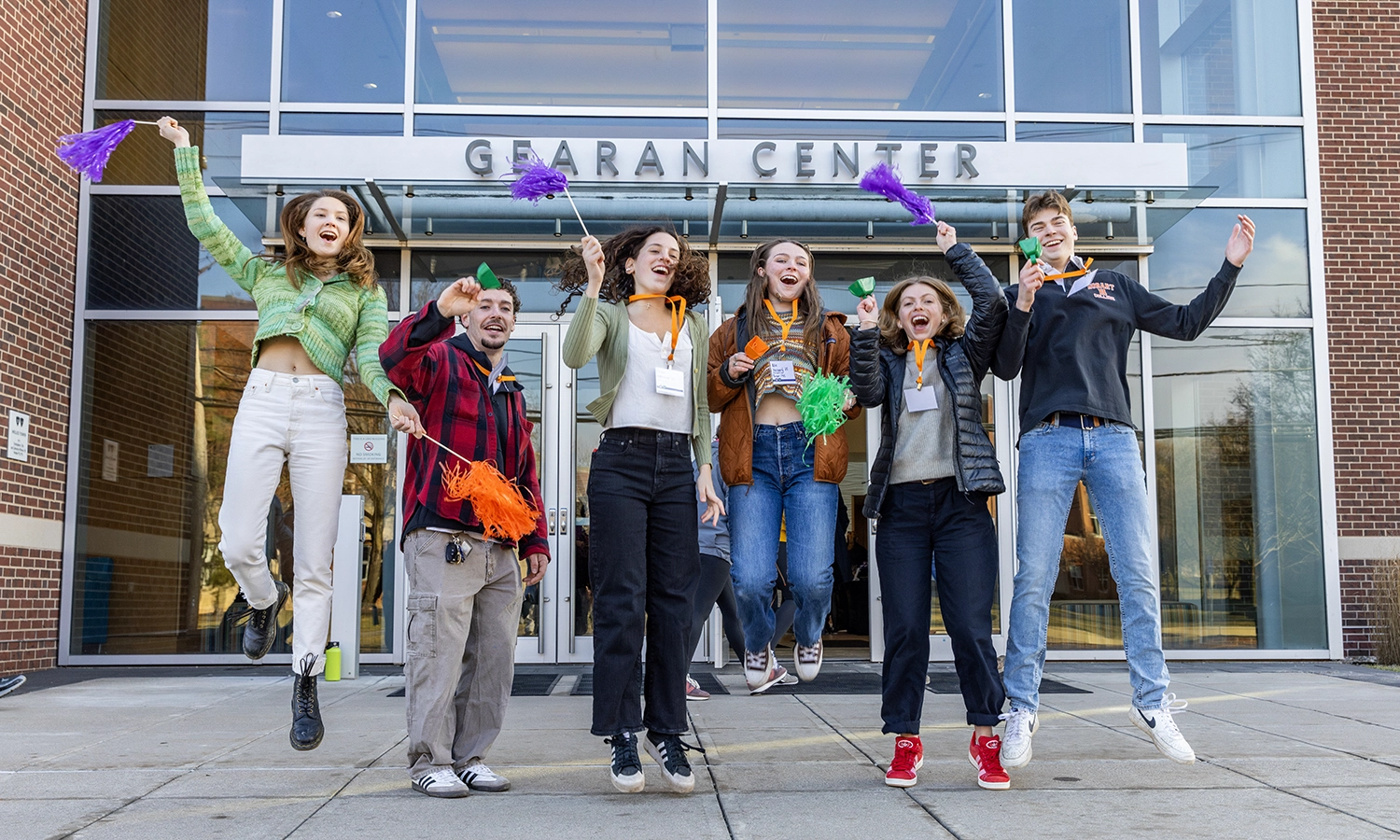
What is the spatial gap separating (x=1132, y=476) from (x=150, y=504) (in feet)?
24.8

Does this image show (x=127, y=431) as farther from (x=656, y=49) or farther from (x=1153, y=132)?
(x=1153, y=132)

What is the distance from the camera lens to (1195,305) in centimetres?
439

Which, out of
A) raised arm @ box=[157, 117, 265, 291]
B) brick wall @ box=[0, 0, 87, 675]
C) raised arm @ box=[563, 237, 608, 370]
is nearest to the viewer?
raised arm @ box=[563, 237, 608, 370]

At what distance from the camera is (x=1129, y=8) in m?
9.65

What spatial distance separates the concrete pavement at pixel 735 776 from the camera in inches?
132

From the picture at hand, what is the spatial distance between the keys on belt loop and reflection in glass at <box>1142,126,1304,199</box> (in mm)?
7714

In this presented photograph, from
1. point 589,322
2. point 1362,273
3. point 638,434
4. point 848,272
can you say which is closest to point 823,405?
point 638,434

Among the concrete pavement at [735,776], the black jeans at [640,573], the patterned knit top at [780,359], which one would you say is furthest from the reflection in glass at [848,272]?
the black jeans at [640,573]

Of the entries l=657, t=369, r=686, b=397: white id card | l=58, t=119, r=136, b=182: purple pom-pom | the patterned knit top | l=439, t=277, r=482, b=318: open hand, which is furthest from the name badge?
l=58, t=119, r=136, b=182: purple pom-pom

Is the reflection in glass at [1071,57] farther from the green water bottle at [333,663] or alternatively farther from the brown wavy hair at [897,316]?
the green water bottle at [333,663]

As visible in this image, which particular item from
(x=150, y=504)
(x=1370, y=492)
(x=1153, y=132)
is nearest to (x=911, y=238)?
(x=1153, y=132)

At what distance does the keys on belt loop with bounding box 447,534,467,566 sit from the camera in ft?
12.8

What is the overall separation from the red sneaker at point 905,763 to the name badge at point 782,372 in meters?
1.44

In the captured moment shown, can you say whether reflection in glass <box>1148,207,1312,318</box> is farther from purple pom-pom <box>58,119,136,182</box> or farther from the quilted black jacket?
purple pom-pom <box>58,119,136,182</box>
